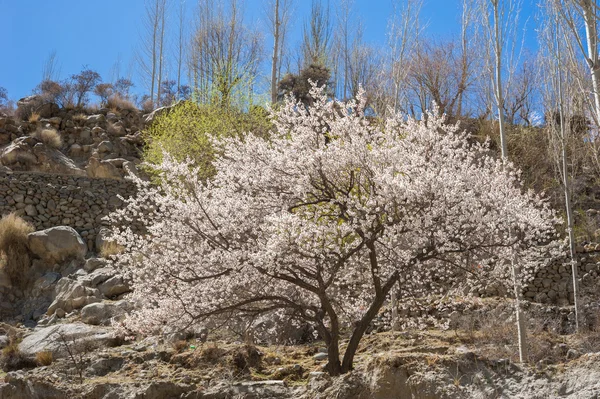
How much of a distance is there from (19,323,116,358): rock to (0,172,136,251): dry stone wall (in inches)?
237

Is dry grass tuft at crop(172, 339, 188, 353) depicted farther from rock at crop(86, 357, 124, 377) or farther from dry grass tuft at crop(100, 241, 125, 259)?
dry grass tuft at crop(100, 241, 125, 259)

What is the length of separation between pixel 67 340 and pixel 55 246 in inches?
214

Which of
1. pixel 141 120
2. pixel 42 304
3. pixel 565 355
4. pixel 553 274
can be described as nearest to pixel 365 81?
pixel 141 120

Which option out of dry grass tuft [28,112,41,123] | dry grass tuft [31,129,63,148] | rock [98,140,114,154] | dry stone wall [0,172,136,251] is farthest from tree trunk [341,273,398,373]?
dry grass tuft [28,112,41,123]

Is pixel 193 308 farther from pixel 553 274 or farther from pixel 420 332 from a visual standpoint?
pixel 553 274

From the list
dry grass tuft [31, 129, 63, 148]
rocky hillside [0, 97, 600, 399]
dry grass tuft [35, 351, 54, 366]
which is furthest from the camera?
dry grass tuft [31, 129, 63, 148]

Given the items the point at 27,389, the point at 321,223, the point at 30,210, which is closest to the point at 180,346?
the point at 27,389

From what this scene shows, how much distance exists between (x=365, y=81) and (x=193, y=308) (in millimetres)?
20700

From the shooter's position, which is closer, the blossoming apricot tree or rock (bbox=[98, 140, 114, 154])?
the blossoming apricot tree

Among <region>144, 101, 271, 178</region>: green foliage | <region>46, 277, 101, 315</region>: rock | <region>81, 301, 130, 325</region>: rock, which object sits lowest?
<region>81, 301, 130, 325</region>: rock

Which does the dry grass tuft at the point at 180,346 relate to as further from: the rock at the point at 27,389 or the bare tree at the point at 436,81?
the bare tree at the point at 436,81

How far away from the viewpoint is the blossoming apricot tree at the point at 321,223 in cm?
639

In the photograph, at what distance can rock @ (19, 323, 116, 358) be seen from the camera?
9734 mm

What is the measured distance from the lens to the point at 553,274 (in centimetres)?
1417
